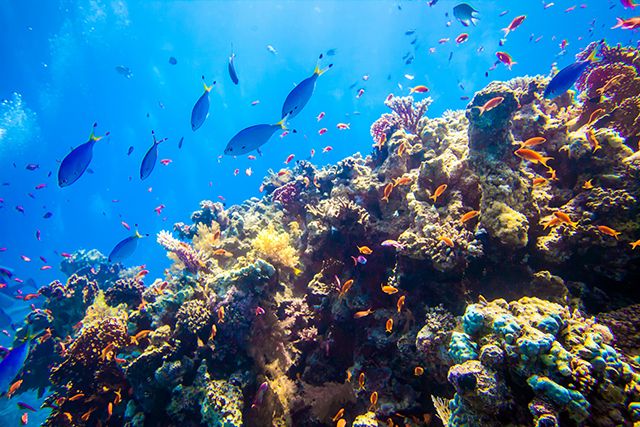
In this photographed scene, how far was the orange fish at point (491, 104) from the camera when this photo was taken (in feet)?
13.0

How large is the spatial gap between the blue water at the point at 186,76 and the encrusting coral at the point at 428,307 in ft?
87.6

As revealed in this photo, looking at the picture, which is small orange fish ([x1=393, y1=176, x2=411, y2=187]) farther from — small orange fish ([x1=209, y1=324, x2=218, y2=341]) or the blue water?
the blue water

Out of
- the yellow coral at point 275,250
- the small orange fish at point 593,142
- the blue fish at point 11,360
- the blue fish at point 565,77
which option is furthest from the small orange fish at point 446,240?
the blue fish at point 11,360

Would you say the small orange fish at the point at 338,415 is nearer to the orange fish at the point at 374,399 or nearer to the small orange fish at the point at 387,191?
the orange fish at the point at 374,399

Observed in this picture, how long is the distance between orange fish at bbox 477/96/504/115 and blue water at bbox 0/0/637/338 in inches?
1052

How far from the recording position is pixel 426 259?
3697 millimetres

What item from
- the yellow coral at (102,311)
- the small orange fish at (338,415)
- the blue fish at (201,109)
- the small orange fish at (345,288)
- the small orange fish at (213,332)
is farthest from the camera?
the yellow coral at (102,311)

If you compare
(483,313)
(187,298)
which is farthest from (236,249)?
(483,313)

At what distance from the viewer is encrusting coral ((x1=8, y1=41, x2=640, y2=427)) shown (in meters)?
2.46

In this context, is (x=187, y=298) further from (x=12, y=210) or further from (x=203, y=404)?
(x=12, y=210)

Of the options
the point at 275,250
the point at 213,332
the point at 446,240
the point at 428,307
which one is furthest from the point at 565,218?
the point at 213,332

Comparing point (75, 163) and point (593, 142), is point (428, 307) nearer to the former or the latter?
point (593, 142)

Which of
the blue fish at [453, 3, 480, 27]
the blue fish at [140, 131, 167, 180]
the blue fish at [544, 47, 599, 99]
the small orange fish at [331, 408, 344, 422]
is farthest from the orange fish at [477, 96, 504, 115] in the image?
the blue fish at [140, 131, 167, 180]

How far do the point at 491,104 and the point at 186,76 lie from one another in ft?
180
